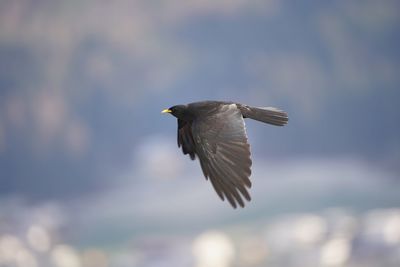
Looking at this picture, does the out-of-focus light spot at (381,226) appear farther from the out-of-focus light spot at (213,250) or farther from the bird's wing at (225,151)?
the bird's wing at (225,151)

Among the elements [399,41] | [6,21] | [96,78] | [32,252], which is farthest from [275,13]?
[32,252]

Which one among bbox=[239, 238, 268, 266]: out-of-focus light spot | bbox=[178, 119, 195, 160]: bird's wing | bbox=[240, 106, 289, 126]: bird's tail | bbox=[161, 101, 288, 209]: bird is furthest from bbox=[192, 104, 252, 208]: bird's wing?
bbox=[239, 238, 268, 266]: out-of-focus light spot

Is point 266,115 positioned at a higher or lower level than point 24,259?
lower

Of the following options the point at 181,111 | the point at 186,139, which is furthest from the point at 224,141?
the point at 186,139

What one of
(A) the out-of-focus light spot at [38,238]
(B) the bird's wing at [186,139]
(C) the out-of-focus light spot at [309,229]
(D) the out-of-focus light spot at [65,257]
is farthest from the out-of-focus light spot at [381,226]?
(B) the bird's wing at [186,139]

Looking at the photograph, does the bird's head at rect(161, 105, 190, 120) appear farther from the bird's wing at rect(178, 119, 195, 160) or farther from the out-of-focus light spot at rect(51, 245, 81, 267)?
the out-of-focus light spot at rect(51, 245, 81, 267)

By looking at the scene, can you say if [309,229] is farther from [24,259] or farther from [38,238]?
[24,259]
